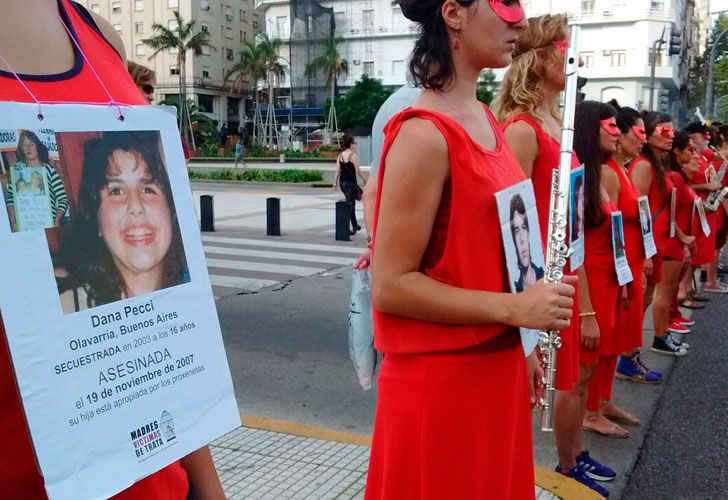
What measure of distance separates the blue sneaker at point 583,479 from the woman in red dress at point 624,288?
0.66 m

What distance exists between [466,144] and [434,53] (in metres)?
0.30

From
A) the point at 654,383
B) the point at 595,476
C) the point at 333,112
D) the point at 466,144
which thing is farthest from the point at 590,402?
the point at 333,112

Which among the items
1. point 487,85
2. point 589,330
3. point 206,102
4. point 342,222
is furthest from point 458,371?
point 206,102

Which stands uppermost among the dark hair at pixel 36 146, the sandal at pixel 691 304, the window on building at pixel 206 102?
the window on building at pixel 206 102

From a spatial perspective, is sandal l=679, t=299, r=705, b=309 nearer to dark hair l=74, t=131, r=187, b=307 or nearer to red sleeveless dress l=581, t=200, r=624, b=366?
red sleeveless dress l=581, t=200, r=624, b=366

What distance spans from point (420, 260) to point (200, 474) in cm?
69

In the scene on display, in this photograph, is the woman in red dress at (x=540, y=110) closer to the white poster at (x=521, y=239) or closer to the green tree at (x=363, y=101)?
the white poster at (x=521, y=239)

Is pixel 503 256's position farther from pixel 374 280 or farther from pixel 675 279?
pixel 675 279

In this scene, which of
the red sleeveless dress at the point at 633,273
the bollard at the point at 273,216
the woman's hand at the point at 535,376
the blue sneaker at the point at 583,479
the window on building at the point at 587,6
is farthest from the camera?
the window on building at the point at 587,6

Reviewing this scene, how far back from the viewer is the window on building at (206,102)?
73.3 metres

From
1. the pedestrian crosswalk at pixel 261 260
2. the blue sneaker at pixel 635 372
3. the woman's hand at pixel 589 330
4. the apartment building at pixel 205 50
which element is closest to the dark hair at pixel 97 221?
the woman's hand at pixel 589 330

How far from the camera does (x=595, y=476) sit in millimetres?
3734

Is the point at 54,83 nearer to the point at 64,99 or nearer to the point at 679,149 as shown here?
the point at 64,99

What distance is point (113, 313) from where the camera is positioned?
39.1 inches
